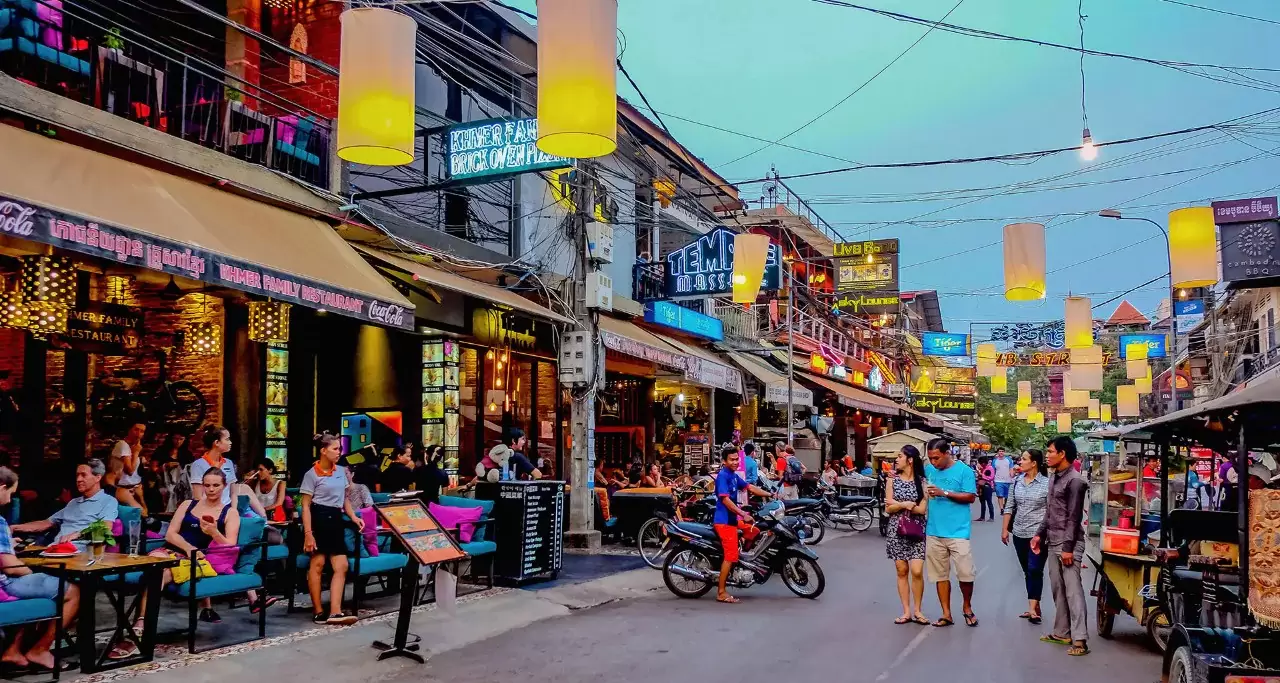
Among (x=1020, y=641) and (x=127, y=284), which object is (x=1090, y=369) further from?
(x=127, y=284)

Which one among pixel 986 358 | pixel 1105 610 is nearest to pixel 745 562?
pixel 1105 610

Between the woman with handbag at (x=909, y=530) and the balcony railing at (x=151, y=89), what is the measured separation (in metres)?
8.30

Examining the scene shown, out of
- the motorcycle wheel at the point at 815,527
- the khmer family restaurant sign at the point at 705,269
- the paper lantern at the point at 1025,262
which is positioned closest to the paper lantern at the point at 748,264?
the khmer family restaurant sign at the point at 705,269

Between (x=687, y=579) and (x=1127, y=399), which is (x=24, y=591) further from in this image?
(x=1127, y=399)

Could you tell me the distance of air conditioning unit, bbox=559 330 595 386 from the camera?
14.8 meters

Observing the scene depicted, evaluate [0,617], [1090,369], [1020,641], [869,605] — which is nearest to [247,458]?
[0,617]

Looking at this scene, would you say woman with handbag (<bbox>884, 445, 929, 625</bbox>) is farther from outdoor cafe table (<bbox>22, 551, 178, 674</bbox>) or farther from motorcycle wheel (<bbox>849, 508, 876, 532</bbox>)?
motorcycle wheel (<bbox>849, 508, 876, 532</bbox>)

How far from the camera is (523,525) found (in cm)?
1145

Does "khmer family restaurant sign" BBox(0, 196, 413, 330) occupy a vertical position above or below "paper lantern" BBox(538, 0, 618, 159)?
below

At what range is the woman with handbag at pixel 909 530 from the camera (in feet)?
31.4

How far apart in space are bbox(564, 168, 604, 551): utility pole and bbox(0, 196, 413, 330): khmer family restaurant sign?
4714 millimetres

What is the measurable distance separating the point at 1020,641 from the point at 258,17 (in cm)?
1251

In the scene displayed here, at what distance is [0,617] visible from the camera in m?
6.10

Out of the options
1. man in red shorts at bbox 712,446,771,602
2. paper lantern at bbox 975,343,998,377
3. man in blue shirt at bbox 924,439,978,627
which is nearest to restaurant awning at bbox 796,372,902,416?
paper lantern at bbox 975,343,998,377
